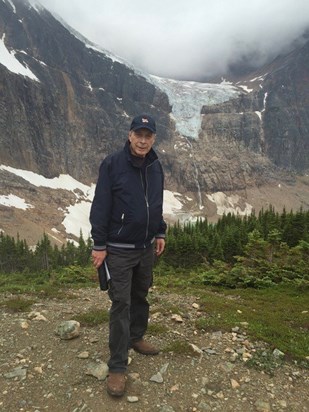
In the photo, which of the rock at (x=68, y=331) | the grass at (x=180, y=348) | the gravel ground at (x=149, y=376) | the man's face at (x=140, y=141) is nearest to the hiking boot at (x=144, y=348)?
the gravel ground at (x=149, y=376)

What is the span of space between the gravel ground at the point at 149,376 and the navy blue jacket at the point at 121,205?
2.37 meters

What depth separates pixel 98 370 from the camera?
6656 mm

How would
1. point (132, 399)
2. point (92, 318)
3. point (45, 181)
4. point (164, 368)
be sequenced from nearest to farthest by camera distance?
point (132, 399)
point (164, 368)
point (92, 318)
point (45, 181)

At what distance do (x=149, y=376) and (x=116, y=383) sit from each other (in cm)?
76

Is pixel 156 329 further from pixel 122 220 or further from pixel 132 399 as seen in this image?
pixel 122 220

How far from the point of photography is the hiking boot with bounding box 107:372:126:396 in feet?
19.9

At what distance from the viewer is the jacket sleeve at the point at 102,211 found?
631 cm

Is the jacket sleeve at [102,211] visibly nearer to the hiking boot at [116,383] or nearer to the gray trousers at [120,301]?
the gray trousers at [120,301]

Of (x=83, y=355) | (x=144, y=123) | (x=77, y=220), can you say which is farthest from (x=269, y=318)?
(x=77, y=220)

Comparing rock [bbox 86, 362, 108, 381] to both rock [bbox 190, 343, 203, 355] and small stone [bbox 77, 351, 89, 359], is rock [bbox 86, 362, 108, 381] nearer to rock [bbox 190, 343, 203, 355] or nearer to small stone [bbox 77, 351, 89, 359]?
small stone [bbox 77, 351, 89, 359]

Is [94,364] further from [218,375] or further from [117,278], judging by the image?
[218,375]

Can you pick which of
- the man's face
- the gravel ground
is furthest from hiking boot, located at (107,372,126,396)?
the man's face

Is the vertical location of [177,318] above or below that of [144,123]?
below

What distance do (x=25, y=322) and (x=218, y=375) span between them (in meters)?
4.74
